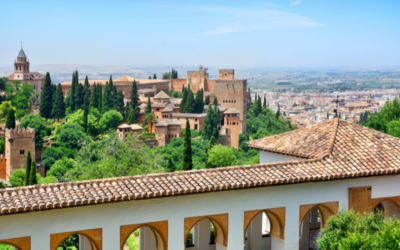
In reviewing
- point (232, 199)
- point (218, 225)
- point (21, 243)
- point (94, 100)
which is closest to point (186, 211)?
point (218, 225)

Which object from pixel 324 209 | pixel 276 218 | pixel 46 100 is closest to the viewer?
pixel 276 218

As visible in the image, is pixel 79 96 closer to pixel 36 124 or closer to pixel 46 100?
pixel 46 100

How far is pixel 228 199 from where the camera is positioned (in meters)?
9.64

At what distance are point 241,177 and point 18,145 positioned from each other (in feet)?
123

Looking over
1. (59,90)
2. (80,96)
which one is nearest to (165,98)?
(80,96)

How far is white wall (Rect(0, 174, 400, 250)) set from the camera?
8172 mm

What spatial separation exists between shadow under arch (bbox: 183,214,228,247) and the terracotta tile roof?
69 cm

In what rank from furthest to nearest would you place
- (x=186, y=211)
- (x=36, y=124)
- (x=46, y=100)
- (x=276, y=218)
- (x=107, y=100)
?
1. (x=107, y=100)
2. (x=46, y=100)
3. (x=36, y=124)
4. (x=276, y=218)
5. (x=186, y=211)

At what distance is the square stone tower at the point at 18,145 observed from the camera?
42.4 meters

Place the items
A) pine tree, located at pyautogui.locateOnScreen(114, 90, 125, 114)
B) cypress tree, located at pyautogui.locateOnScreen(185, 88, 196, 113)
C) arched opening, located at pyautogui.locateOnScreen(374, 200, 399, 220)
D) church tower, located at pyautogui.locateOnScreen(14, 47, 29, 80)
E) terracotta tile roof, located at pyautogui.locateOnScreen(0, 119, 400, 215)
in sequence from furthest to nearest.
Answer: church tower, located at pyautogui.locateOnScreen(14, 47, 29, 80) < cypress tree, located at pyautogui.locateOnScreen(185, 88, 196, 113) < pine tree, located at pyautogui.locateOnScreen(114, 90, 125, 114) < arched opening, located at pyautogui.locateOnScreen(374, 200, 399, 220) < terracotta tile roof, located at pyautogui.locateOnScreen(0, 119, 400, 215)

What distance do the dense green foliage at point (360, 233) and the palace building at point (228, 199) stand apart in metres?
1.11

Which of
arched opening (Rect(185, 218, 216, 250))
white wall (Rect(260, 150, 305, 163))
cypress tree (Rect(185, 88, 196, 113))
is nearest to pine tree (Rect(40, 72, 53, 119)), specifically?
cypress tree (Rect(185, 88, 196, 113))

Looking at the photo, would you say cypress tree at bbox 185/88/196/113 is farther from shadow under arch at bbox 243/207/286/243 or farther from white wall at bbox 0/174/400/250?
shadow under arch at bbox 243/207/286/243

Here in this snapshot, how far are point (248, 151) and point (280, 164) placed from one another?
51454 millimetres
